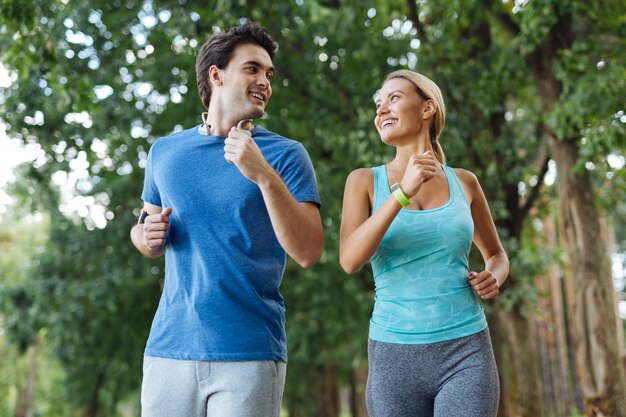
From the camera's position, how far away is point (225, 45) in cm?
293

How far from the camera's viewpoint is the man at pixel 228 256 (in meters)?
2.50

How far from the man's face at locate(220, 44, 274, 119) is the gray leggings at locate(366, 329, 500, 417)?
1022mm

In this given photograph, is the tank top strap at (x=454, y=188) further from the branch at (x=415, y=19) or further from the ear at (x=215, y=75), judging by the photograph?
the branch at (x=415, y=19)

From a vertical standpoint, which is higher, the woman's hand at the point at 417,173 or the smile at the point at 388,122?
the smile at the point at 388,122

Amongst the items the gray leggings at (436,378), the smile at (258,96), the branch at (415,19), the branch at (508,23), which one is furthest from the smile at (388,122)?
the branch at (508,23)

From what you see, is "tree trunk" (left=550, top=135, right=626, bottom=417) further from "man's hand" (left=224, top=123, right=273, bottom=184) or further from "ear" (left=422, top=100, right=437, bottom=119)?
"man's hand" (left=224, top=123, right=273, bottom=184)

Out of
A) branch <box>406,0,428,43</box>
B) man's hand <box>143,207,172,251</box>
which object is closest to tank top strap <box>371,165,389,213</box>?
man's hand <box>143,207,172,251</box>

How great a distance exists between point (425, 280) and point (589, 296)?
22.9 ft

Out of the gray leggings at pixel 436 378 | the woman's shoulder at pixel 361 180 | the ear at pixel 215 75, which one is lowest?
the gray leggings at pixel 436 378

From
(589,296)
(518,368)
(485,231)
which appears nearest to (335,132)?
(589,296)

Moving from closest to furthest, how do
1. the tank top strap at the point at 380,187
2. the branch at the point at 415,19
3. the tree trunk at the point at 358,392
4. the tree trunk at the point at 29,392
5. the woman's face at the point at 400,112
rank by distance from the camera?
1. the tank top strap at the point at 380,187
2. the woman's face at the point at 400,112
3. the branch at the point at 415,19
4. the tree trunk at the point at 358,392
5. the tree trunk at the point at 29,392

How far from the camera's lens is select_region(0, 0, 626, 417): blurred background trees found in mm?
8914

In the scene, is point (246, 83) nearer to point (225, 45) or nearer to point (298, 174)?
point (225, 45)

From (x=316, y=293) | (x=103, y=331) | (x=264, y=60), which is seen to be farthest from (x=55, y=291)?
(x=264, y=60)
